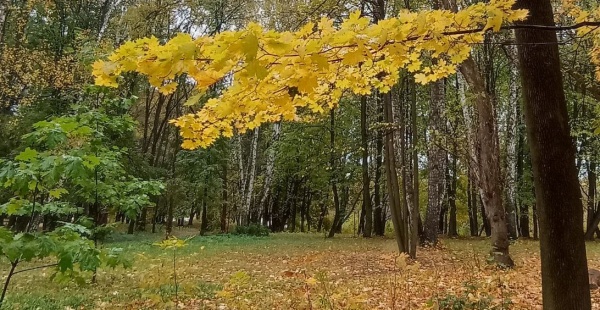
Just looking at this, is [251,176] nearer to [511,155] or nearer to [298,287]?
[511,155]

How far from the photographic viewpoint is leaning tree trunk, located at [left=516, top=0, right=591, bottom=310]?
2711 mm

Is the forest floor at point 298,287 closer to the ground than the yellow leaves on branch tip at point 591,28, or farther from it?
closer to the ground

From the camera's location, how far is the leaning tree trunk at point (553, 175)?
8.89ft

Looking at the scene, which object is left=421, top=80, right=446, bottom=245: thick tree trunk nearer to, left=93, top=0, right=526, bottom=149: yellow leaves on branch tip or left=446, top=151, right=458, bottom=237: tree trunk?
left=446, top=151, right=458, bottom=237: tree trunk

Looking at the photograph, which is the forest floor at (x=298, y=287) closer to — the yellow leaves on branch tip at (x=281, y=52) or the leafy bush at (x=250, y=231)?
the yellow leaves on branch tip at (x=281, y=52)

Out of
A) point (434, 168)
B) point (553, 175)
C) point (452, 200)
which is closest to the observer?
point (553, 175)

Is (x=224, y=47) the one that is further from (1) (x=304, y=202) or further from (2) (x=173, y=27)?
(1) (x=304, y=202)

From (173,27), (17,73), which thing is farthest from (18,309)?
(173,27)

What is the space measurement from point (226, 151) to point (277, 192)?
21.5ft

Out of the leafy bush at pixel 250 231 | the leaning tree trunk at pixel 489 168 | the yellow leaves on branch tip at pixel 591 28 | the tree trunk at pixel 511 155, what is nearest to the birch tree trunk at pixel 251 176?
the leafy bush at pixel 250 231

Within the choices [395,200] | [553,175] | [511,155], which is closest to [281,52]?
[553,175]

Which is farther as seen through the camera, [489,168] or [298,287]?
[489,168]

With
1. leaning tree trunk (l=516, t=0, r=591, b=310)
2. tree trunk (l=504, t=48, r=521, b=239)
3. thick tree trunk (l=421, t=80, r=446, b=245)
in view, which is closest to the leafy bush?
thick tree trunk (l=421, t=80, r=446, b=245)

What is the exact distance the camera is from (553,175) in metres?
2.74
